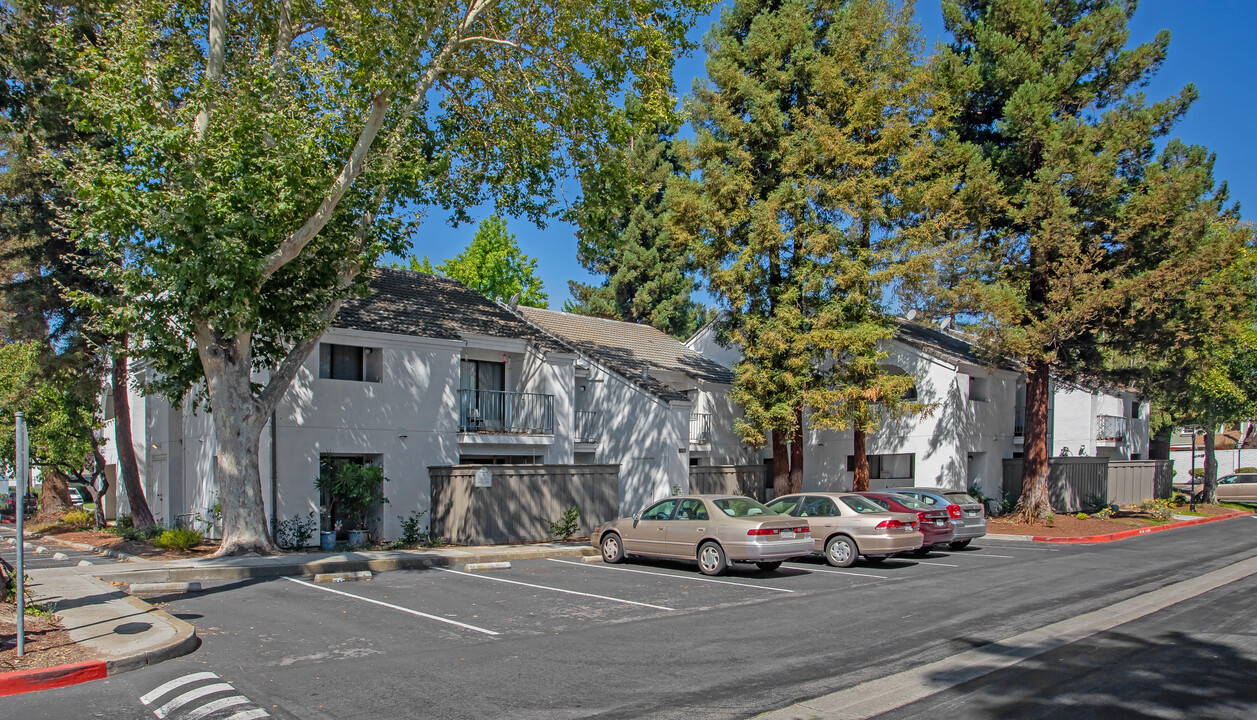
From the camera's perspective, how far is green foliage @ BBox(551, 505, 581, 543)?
2188 centimetres

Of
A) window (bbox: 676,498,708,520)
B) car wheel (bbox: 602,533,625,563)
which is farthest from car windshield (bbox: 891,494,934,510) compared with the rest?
car wheel (bbox: 602,533,625,563)

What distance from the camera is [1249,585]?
550 inches

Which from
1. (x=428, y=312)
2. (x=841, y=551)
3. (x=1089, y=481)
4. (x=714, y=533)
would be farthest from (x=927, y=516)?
(x=1089, y=481)

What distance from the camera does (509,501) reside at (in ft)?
69.9

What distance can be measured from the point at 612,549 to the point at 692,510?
2.27m

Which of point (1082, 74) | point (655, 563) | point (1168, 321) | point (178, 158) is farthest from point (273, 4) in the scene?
point (1168, 321)

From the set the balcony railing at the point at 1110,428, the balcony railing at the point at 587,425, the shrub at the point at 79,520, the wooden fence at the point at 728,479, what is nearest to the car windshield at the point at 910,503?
the wooden fence at the point at 728,479

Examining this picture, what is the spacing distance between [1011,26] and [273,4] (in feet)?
Result: 72.2

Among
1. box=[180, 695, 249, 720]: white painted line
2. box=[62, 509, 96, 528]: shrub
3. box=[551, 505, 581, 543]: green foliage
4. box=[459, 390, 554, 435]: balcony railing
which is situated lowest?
box=[62, 509, 96, 528]: shrub

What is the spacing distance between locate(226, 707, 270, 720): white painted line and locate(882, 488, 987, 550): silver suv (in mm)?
15667

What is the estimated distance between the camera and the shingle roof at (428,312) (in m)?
21.6

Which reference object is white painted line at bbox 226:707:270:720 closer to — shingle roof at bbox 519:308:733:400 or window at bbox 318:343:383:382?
window at bbox 318:343:383:382

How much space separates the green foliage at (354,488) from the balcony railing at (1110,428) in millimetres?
34224

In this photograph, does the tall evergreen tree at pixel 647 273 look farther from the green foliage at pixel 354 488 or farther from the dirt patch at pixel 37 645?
the dirt patch at pixel 37 645
